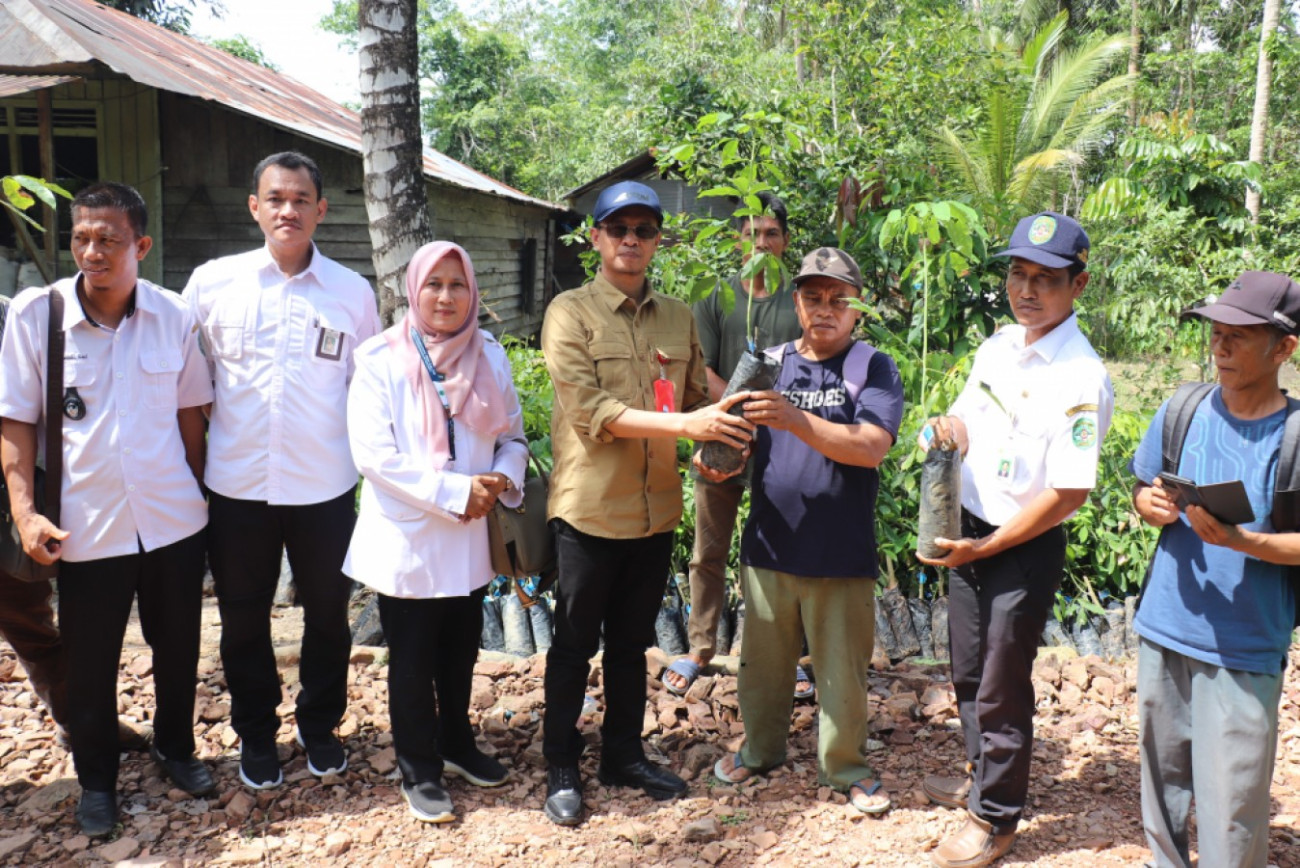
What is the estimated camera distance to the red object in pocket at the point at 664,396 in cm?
295

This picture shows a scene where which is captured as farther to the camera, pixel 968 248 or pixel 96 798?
pixel 968 248

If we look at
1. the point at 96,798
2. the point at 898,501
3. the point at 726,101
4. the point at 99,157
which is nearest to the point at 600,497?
the point at 96,798

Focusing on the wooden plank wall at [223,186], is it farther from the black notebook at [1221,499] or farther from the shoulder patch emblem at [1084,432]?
the black notebook at [1221,499]

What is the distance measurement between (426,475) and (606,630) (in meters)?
0.79

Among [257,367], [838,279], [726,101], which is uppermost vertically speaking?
[726,101]

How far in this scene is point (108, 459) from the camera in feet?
9.17

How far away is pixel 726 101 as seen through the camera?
6516mm

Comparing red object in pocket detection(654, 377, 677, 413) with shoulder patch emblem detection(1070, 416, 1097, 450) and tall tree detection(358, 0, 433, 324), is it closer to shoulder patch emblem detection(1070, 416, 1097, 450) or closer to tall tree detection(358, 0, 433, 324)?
shoulder patch emblem detection(1070, 416, 1097, 450)

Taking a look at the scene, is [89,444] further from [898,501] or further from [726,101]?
[726,101]

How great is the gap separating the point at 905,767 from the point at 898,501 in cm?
150

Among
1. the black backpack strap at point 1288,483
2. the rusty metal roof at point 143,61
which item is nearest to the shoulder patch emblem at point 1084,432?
the black backpack strap at point 1288,483

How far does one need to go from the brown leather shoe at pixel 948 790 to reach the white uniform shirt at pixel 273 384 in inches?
83.1

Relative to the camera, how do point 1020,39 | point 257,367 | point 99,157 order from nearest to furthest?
point 257,367 → point 99,157 → point 1020,39

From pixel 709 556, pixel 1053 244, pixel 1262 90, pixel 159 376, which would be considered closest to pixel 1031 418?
pixel 1053 244
